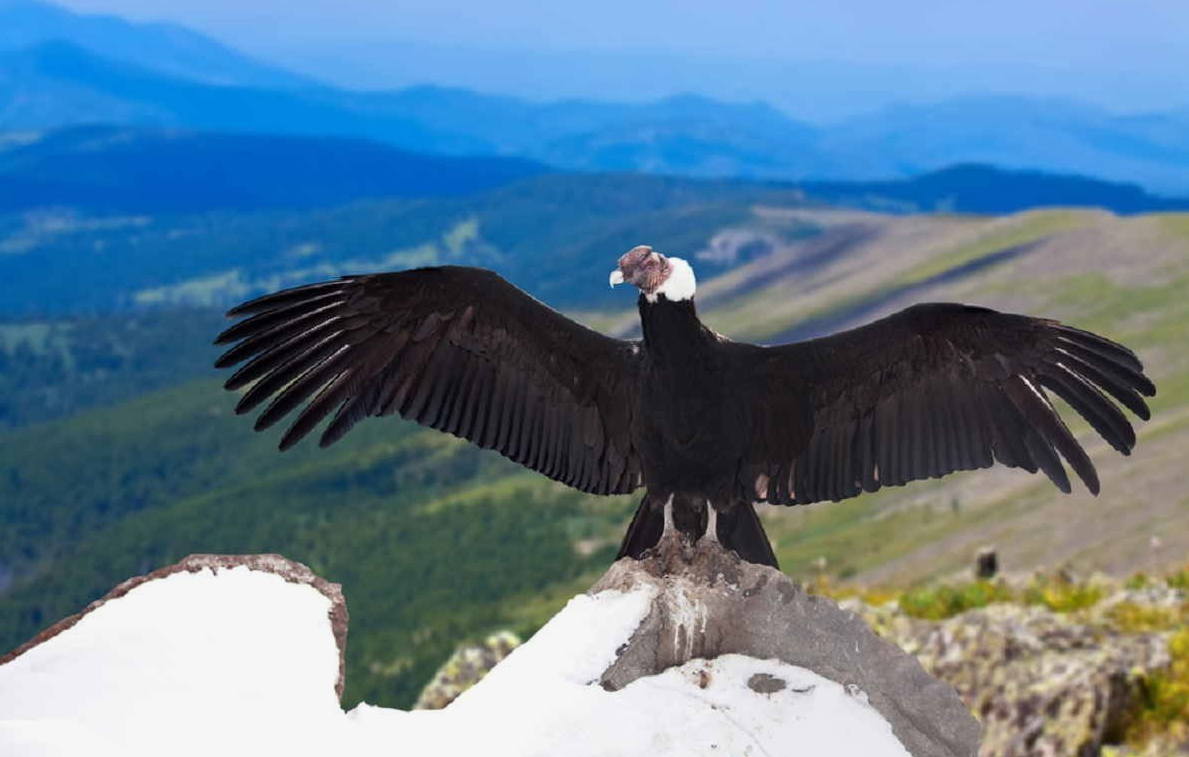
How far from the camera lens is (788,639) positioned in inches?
391

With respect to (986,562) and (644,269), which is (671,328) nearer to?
(644,269)

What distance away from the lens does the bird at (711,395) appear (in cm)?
1077

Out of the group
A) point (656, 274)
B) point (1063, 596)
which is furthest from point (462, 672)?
point (656, 274)

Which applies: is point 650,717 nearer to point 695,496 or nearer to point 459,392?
point 695,496

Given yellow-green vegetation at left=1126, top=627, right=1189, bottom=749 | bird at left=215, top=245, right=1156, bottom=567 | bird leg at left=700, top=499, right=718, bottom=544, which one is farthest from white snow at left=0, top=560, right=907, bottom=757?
yellow-green vegetation at left=1126, top=627, right=1189, bottom=749

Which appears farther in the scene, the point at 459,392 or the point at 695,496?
the point at 459,392

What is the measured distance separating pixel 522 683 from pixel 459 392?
333cm

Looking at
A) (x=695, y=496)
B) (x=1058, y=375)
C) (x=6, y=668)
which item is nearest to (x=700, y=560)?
(x=695, y=496)

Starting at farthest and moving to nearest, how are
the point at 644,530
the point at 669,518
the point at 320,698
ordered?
the point at 644,530
the point at 669,518
the point at 320,698

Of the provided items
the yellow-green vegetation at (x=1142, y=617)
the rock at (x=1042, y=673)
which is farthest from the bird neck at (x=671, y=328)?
the yellow-green vegetation at (x=1142, y=617)

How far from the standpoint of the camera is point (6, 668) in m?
8.88

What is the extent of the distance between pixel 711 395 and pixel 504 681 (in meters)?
2.99

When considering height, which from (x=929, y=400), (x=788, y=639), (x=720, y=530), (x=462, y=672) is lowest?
(x=462, y=672)

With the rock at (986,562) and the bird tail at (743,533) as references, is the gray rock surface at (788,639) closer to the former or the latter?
the bird tail at (743,533)
